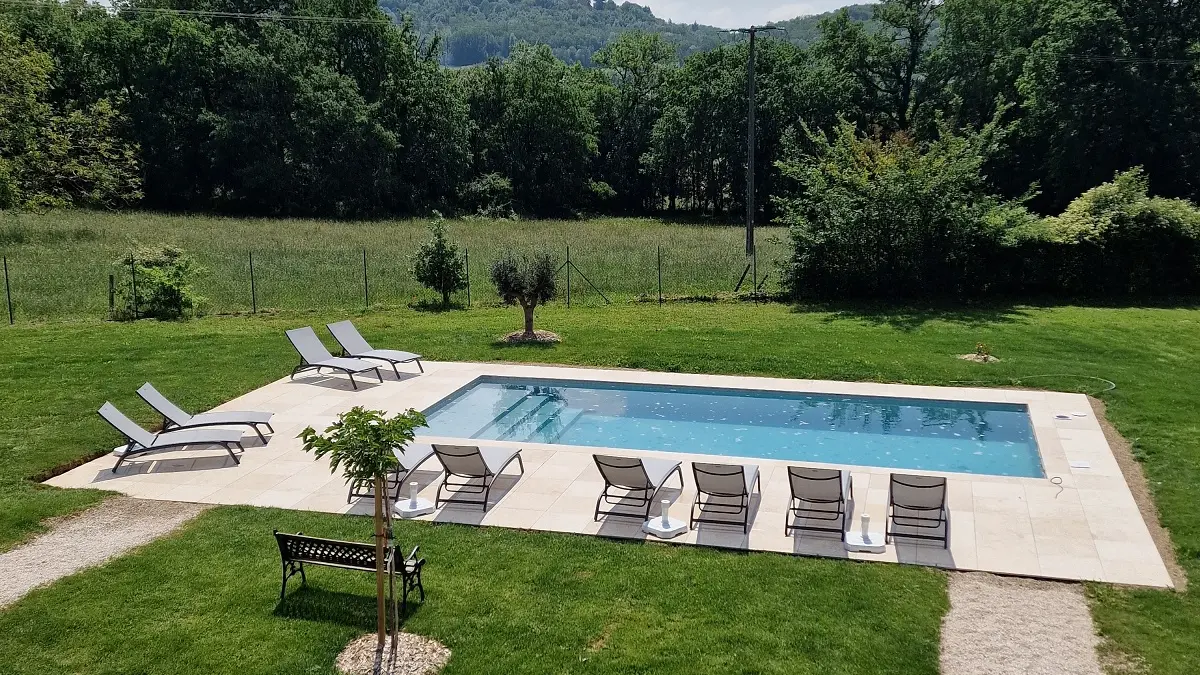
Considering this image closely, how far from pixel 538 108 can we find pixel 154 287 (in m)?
38.9

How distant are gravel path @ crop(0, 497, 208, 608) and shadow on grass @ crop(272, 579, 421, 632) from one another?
239 cm

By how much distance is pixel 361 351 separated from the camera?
16.2m

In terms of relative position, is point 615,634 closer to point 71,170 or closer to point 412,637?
point 412,637

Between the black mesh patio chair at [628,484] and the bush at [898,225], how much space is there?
13737 millimetres

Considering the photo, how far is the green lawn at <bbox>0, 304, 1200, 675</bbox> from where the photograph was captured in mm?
6570

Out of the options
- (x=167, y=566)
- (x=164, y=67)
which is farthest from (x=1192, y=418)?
(x=164, y=67)

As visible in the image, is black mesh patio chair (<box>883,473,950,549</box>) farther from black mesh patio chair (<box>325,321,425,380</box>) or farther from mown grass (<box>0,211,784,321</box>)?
mown grass (<box>0,211,784,321</box>)

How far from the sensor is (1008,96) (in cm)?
4550

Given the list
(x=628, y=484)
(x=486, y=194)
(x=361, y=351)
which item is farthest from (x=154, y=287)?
(x=486, y=194)

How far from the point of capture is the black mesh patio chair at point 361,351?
51.6 feet

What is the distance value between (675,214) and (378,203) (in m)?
19.7

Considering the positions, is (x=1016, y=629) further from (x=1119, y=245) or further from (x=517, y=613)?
(x=1119, y=245)

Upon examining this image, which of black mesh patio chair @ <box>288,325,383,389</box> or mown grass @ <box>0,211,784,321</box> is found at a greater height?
mown grass @ <box>0,211,784,321</box>

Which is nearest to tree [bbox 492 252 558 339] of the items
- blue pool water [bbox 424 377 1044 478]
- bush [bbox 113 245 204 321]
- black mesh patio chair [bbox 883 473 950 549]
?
blue pool water [bbox 424 377 1044 478]
